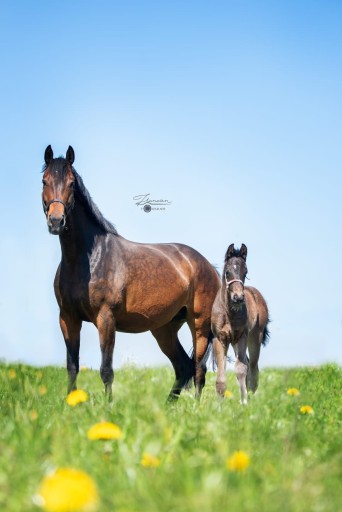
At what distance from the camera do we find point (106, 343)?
26.5ft

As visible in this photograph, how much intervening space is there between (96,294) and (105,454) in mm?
4910

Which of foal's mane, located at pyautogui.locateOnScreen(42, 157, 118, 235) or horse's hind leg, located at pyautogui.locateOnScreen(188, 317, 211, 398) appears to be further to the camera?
horse's hind leg, located at pyautogui.locateOnScreen(188, 317, 211, 398)

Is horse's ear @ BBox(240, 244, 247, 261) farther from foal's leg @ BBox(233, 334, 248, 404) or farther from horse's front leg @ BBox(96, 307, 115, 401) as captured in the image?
horse's front leg @ BBox(96, 307, 115, 401)

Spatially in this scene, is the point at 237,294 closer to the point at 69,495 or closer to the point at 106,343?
the point at 106,343

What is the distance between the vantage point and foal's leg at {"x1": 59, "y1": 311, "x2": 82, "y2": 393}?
834 centimetres

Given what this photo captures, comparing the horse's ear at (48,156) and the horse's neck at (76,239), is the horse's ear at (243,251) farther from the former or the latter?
the horse's ear at (48,156)

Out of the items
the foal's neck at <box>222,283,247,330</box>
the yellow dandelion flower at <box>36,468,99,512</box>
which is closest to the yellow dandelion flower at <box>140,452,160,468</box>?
the yellow dandelion flower at <box>36,468,99,512</box>

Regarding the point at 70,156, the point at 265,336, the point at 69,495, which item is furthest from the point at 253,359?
the point at 69,495

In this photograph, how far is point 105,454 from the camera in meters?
3.39

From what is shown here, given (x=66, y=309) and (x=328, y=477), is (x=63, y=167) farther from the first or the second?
(x=328, y=477)

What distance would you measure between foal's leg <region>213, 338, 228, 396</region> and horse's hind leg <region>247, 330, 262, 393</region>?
1080mm

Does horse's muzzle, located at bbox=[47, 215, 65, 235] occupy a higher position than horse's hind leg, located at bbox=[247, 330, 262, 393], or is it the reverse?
horse's muzzle, located at bbox=[47, 215, 65, 235]

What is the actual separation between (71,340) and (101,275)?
881 mm

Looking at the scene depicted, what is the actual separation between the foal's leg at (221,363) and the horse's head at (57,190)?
2657 millimetres
